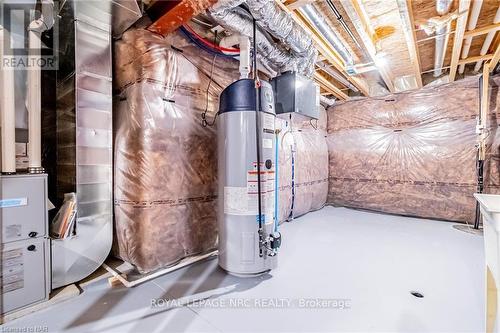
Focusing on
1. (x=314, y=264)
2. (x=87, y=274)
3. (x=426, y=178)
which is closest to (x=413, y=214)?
(x=426, y=178)

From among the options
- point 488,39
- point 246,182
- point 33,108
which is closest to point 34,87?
point 33,108

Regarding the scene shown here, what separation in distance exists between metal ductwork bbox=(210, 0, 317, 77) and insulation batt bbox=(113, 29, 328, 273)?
56 cm

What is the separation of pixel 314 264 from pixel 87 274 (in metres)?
1.89

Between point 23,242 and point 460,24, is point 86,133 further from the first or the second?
point 460,24

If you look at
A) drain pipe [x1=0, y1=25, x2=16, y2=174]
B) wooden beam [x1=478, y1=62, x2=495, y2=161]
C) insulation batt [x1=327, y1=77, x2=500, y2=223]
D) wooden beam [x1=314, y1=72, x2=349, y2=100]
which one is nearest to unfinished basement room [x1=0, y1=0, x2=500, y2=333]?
drain pipe [x1=0, y1=25, x2=16, y2=174]

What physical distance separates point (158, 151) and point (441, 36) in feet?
11.0

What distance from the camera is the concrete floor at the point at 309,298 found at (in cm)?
139

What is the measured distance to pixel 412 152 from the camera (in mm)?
4066

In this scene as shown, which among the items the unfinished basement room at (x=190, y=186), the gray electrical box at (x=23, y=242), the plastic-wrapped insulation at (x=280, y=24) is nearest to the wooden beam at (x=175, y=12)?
the unfinished basement room at (x=190, y=186)

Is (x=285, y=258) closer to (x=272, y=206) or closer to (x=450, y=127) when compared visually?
(x=272, y=206)

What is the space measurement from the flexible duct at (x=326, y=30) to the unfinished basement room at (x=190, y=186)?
0.6 inches

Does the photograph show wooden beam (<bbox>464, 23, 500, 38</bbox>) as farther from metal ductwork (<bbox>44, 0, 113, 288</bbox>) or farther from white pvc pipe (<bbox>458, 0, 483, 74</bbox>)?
metal ductwork (<bbox>44, 0, 113, 288</bbox>)

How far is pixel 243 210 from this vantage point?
1.90 metres

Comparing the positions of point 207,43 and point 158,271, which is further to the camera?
point 207,43
